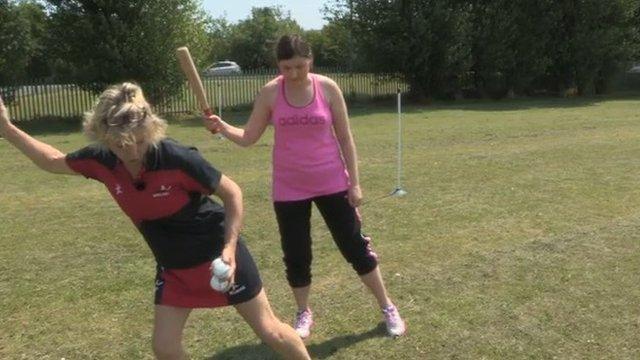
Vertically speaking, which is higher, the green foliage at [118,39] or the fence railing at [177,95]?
the green foliage at [118,39]

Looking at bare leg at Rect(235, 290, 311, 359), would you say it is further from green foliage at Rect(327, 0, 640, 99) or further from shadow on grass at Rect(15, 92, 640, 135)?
green foliage at Rect(327, 0, 640, 99)

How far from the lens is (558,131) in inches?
631

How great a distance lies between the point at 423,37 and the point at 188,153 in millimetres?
23374

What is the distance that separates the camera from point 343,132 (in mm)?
4180

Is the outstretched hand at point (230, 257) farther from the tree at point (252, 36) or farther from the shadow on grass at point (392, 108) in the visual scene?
the tree at point (252, 36)

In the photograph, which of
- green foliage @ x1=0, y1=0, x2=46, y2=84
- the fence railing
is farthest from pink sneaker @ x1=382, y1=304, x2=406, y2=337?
green foliage @ x1=0, y1=0, x2=46, y2=84

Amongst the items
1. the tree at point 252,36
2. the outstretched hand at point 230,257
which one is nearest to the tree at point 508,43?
the outstretched hand at point 230,257

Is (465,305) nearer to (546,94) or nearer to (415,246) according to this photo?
(415,246)

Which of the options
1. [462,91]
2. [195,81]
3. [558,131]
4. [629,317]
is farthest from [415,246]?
[462,91]

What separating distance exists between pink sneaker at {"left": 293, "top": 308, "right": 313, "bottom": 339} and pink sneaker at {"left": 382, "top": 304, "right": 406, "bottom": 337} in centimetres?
48

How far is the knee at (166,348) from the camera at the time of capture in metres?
3.05

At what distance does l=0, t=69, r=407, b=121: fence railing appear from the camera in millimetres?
22422

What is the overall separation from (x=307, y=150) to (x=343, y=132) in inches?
9.5

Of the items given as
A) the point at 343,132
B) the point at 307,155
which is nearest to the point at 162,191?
the point at 307,155
